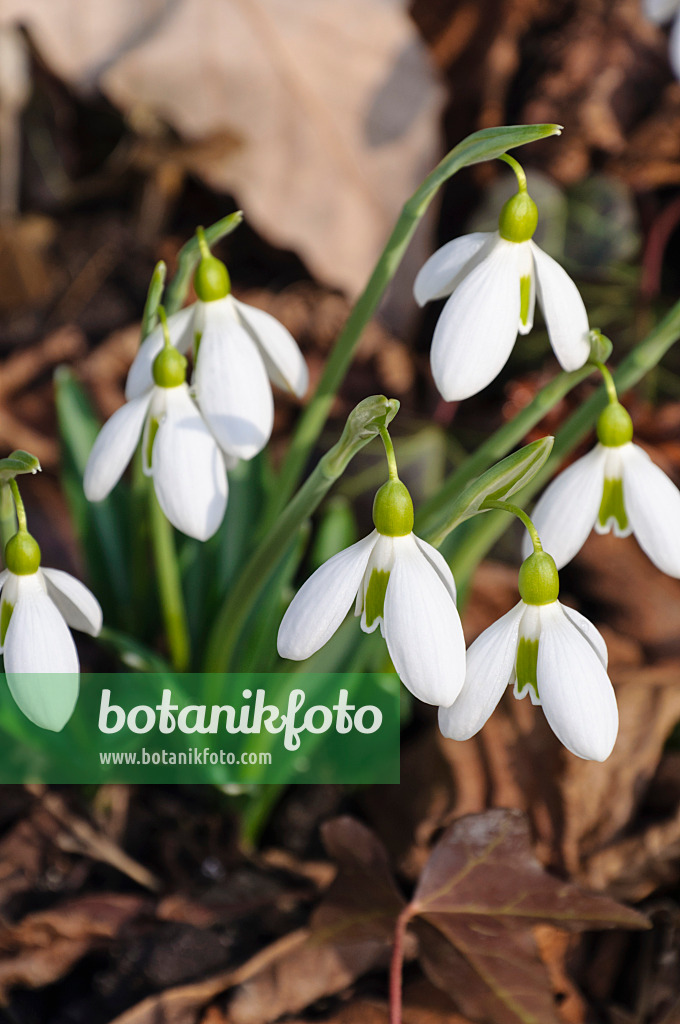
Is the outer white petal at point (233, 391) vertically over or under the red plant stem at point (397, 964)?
over

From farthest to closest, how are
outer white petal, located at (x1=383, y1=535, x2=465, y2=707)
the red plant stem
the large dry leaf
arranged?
the large dry leaf → the red plant stem → outer white petal, located at (x1=383, y1=535, x2=465, y2=707)

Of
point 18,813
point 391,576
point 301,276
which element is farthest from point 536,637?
point 301,276

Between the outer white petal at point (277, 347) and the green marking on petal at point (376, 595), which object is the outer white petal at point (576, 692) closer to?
the green marking on petal at point (376, 595)

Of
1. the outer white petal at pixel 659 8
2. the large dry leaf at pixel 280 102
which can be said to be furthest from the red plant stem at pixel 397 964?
the outer white petal at pixel 659 8

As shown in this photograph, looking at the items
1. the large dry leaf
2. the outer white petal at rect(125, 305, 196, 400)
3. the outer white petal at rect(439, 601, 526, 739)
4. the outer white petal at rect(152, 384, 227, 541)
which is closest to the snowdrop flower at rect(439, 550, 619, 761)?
the outer white petal at rect(439, 601, 526, 739)

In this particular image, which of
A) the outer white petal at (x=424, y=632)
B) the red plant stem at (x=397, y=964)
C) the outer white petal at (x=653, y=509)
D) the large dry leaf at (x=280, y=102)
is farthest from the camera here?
the large dry leaf at (x=280, y=102)

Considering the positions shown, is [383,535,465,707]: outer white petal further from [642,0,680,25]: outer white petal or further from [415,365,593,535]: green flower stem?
[642,0,680,25]: outer white petal

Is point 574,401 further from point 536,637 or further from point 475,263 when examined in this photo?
point 536,637
